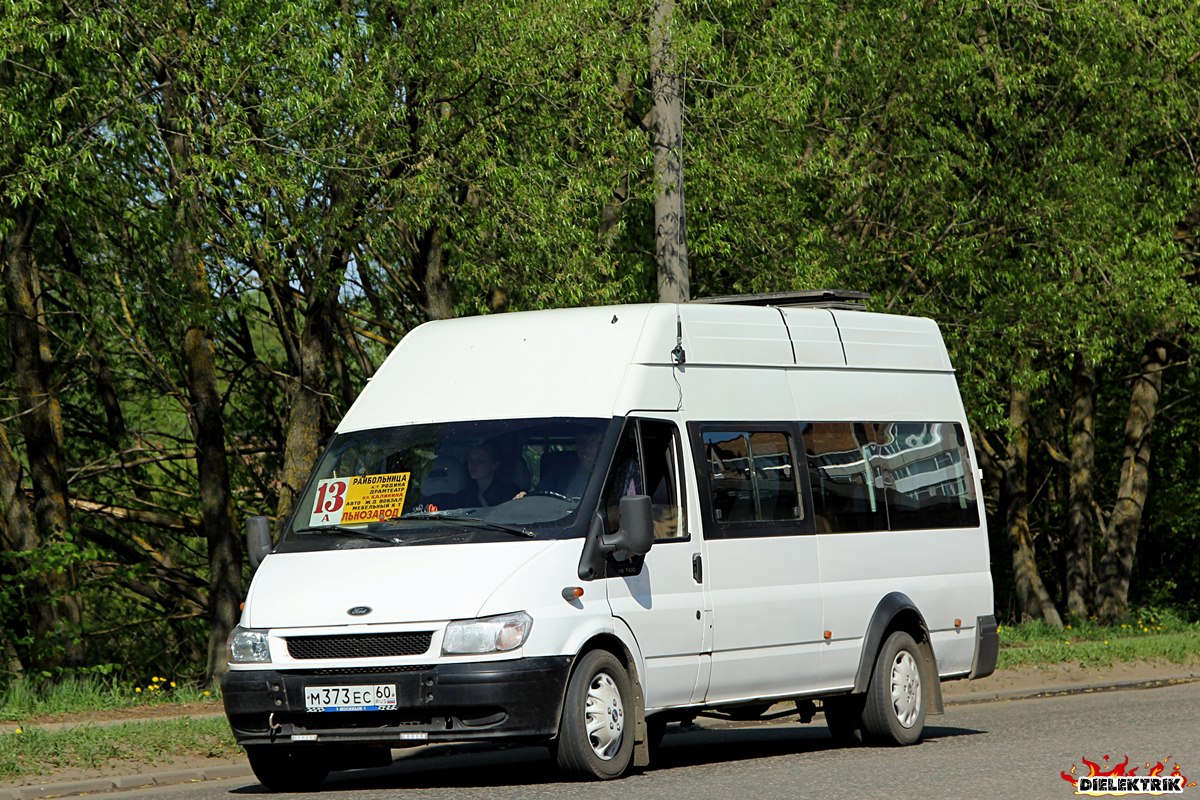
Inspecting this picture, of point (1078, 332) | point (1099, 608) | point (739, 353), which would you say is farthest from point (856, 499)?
point (1099, 608)

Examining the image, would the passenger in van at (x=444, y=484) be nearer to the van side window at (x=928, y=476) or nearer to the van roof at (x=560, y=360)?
the van roof at (x=560, y=360)

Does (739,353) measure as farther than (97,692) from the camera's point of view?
No

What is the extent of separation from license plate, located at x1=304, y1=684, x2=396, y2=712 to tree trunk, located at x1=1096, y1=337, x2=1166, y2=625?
79.7 ft

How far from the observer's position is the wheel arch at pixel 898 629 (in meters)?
12.4

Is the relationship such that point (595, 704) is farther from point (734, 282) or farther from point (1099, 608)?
point (1099, 608)

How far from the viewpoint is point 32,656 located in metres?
20.1

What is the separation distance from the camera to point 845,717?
12.9m

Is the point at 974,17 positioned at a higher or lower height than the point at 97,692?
higher

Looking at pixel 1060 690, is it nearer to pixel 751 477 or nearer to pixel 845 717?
pixel 845 717

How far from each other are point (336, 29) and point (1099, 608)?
820 inches

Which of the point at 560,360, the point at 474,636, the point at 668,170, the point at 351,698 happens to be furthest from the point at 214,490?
the point at 474,636

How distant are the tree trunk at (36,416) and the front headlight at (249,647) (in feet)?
43.8

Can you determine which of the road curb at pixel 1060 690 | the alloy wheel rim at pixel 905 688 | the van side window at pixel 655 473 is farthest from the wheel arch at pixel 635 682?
the road curb at pixel 1060 690

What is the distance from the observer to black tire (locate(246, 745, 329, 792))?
10406mm
